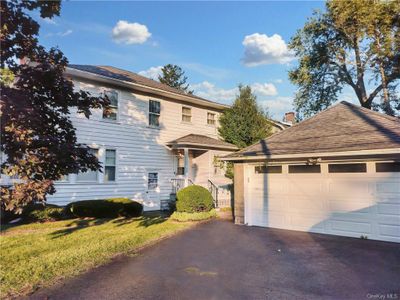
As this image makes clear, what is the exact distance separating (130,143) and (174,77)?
102ft

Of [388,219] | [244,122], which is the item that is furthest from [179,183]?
[388,219]

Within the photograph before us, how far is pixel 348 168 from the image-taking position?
9.30 meters

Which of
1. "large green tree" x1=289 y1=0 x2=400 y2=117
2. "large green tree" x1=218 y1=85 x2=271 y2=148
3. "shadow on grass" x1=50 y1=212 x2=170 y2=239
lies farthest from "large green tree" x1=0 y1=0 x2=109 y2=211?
"large green tree" x1=289 y1=0 x2=400 y2=117

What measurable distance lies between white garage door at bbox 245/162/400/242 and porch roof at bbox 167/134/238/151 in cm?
536

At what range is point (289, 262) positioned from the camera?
22.1ft

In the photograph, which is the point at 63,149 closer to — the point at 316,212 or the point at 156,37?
the point at 316,212

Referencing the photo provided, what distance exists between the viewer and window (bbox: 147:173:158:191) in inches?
645

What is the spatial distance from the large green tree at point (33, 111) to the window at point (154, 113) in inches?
410

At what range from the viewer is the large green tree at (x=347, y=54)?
19438mm

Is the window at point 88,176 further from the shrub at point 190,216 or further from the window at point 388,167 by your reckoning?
the window at point 388,167

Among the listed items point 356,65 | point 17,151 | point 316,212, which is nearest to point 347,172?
point 316,212

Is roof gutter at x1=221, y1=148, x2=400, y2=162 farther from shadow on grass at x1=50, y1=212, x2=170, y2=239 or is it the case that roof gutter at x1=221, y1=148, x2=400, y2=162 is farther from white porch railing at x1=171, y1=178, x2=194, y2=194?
white porch railing at x1=171, y1=178, x2=194, y2=194

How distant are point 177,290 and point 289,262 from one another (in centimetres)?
285

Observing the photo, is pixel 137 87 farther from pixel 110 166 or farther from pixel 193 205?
pixel 193 205
